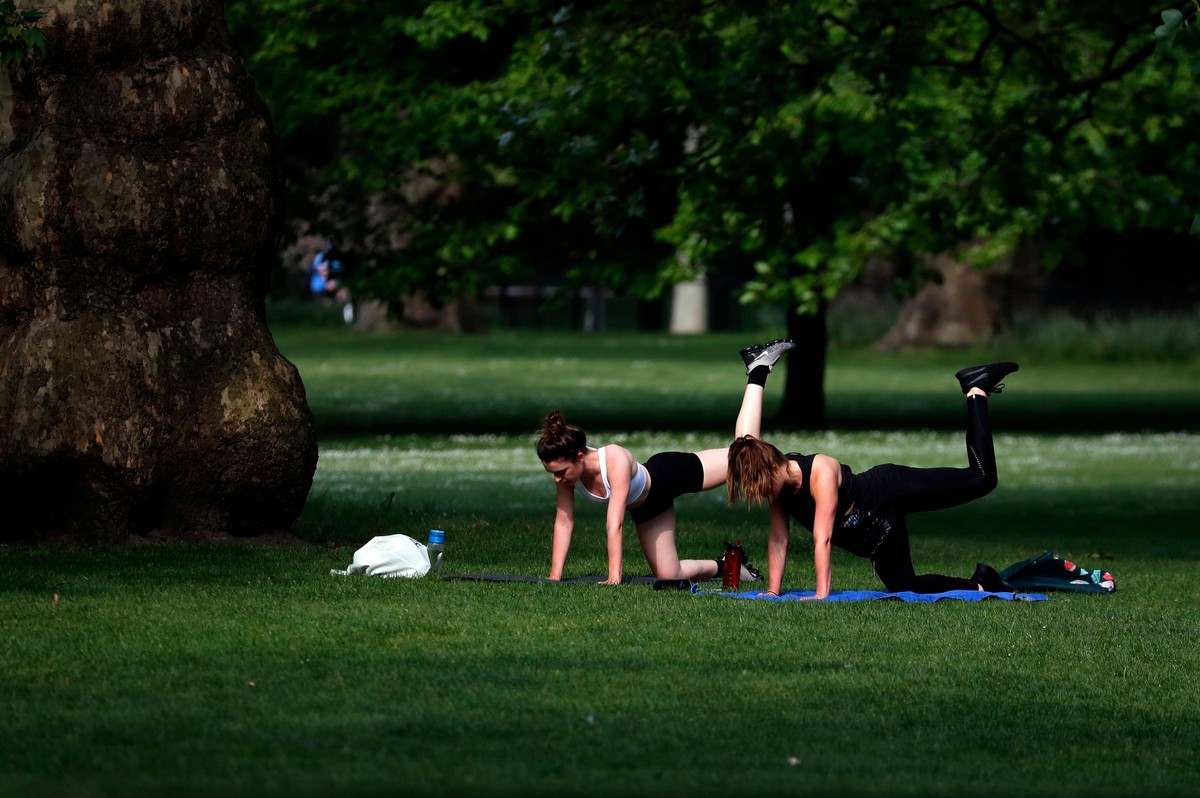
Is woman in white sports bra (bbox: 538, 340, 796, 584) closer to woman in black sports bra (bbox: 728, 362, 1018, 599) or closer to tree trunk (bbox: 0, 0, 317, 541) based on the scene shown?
woman in black sports bra (bbox: 728, 362, 1018, 599)

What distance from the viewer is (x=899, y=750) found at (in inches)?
287

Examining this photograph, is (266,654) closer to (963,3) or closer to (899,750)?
(899,750)

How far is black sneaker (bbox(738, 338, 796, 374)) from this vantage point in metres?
12.2

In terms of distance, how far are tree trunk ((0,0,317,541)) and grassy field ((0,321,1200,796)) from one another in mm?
453

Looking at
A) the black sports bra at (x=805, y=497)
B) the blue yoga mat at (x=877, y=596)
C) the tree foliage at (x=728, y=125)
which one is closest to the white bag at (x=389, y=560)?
the blue yoga mat at (x=877, y=596)

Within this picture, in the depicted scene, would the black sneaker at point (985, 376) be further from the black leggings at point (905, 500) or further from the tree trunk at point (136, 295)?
the tree trunk at point (136, 295)

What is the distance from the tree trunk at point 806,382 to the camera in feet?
93.9

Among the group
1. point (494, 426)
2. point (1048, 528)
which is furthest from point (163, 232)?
point (494, 426)

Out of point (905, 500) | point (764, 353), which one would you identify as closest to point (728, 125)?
point (764, 353)

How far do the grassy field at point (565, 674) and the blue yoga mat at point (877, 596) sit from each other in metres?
0.19

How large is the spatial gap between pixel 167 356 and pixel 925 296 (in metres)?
35.1

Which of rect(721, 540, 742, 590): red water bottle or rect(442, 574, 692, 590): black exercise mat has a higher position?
rect(721, 540, 742, 590): red water bottle

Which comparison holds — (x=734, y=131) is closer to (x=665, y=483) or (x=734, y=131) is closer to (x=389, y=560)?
(x=665, y=483)

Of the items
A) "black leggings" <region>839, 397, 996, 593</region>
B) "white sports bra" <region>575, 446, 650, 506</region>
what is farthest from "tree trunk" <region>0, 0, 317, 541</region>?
"black leggings" <region>839, 397, 996, 593</region>
